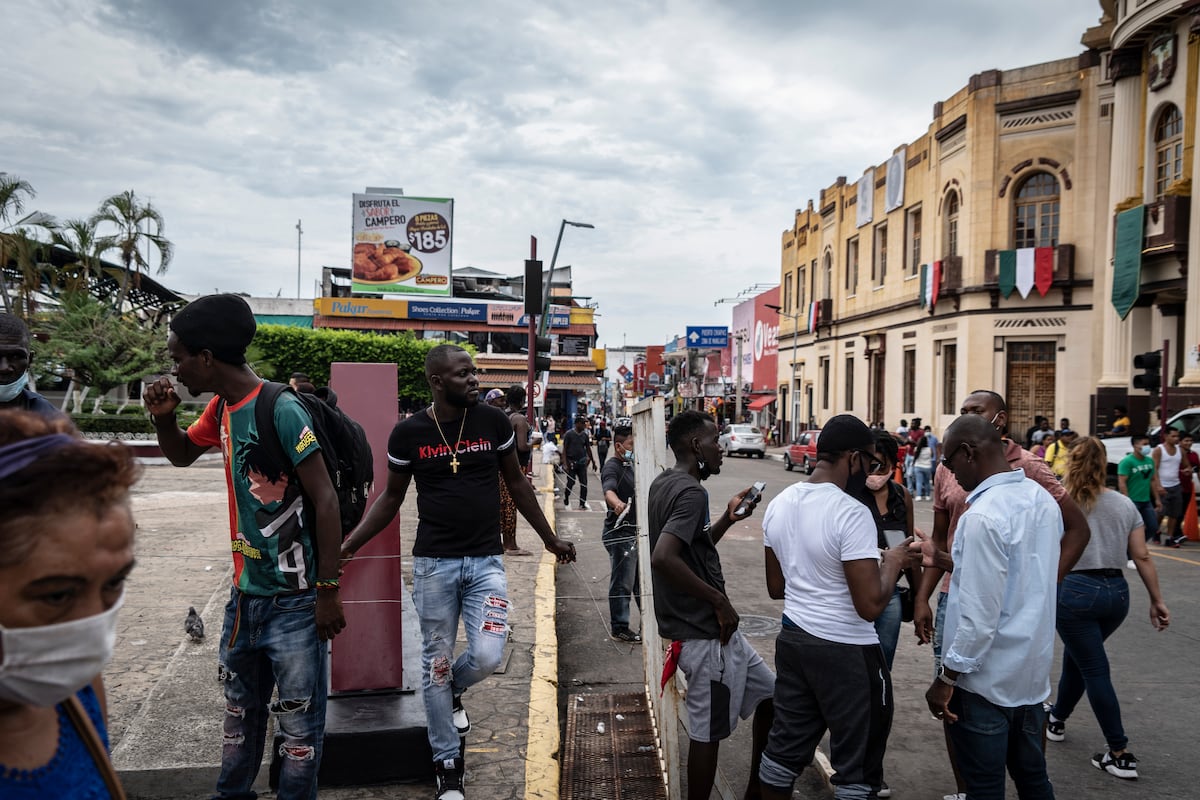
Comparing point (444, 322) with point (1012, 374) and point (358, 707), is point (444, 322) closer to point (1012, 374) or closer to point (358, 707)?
point (1012, 374)

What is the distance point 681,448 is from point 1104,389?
2404 centimetres

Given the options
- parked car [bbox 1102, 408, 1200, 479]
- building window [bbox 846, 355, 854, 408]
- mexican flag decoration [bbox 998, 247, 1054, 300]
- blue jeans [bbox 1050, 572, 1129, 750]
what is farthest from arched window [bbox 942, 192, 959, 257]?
blue jeans [bbox 1050, 572, 1129, 750]

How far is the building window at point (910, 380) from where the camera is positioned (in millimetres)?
32694

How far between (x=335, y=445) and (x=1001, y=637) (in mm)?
2523

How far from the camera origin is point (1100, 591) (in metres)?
4.46

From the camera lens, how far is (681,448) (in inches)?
155

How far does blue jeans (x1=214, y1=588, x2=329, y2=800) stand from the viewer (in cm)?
303

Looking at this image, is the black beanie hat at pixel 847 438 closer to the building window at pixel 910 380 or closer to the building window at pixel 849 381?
the building window at pixel 910 380

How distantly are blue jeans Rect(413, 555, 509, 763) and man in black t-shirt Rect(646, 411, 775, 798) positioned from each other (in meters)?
0.75

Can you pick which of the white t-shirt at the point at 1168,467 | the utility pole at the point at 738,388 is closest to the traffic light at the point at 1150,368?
the white t-shirt at the point at 1168,467

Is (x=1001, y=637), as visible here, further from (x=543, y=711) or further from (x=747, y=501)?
(x=543, y=711)

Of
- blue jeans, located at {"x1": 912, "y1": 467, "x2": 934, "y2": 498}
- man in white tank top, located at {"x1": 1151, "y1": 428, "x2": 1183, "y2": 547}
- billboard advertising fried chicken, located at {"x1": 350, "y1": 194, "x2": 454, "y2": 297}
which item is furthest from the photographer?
billboard advertising fried chicken, located at {"x1": 350, "y1": 194, "x2": 454, "y2": 297}

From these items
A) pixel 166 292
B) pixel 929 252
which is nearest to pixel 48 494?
pixel 929 252

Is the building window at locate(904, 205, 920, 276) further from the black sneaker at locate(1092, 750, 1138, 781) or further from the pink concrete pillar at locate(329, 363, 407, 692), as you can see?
the pink concrete pillar at locate(329, 363, 407, 692)
